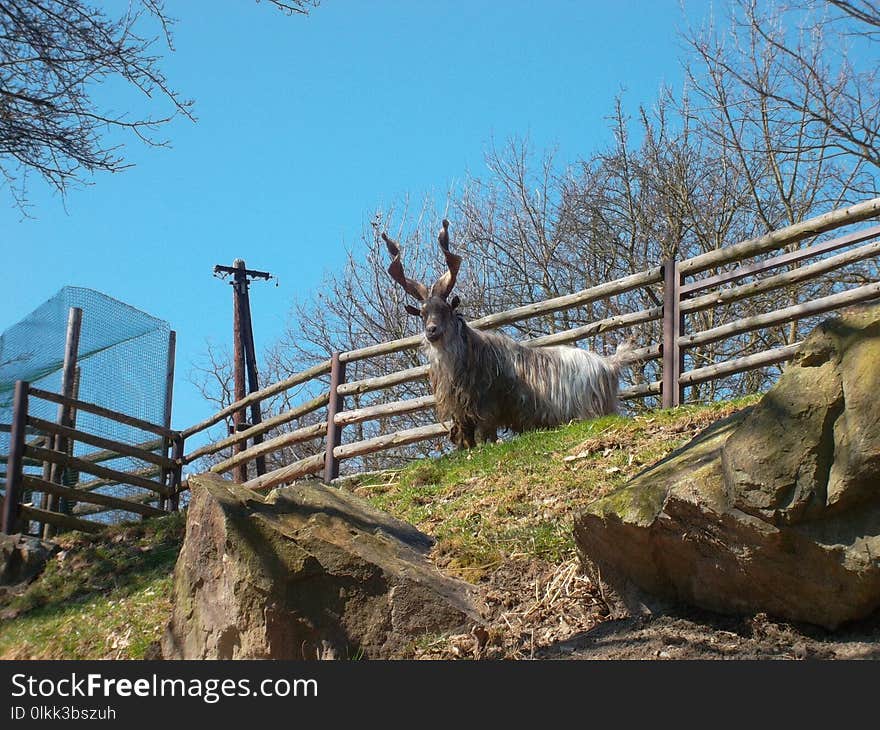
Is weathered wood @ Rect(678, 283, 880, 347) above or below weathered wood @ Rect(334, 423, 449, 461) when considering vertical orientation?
above

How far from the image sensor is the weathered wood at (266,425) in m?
12.7

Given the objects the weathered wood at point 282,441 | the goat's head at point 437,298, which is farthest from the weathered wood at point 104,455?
the goat's head at point 437,298

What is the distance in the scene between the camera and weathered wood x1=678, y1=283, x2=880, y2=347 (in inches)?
353

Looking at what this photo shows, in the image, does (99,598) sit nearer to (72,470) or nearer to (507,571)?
(72,470)

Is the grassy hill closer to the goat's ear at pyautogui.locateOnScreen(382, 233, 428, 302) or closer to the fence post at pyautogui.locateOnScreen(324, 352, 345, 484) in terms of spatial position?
the fence post at pyautogui.locateOnScreen(324, 352, 345, 484)

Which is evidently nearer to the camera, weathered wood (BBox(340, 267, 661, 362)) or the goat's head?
weathered wood (BBox(340, 267, 661, 362))

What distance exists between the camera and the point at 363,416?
11945mm

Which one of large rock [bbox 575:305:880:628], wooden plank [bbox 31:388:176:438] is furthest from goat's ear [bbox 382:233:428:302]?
large rock [bbox 575:305:880:628]

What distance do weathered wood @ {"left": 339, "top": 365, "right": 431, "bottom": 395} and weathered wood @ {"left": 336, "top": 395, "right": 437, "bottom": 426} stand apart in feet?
0.78

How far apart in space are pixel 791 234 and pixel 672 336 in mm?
1490

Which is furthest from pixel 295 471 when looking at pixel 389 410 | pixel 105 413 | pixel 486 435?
pixel 486 435

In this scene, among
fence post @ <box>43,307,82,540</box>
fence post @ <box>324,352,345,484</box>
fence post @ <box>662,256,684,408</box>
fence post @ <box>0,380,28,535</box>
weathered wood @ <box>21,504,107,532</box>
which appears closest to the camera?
fence post @ <box>662,256,684,408</box>

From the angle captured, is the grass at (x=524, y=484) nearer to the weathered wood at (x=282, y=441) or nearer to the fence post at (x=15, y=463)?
the weathered wood at (x=282, y=441)

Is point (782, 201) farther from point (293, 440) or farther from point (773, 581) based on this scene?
point (773, 581)
